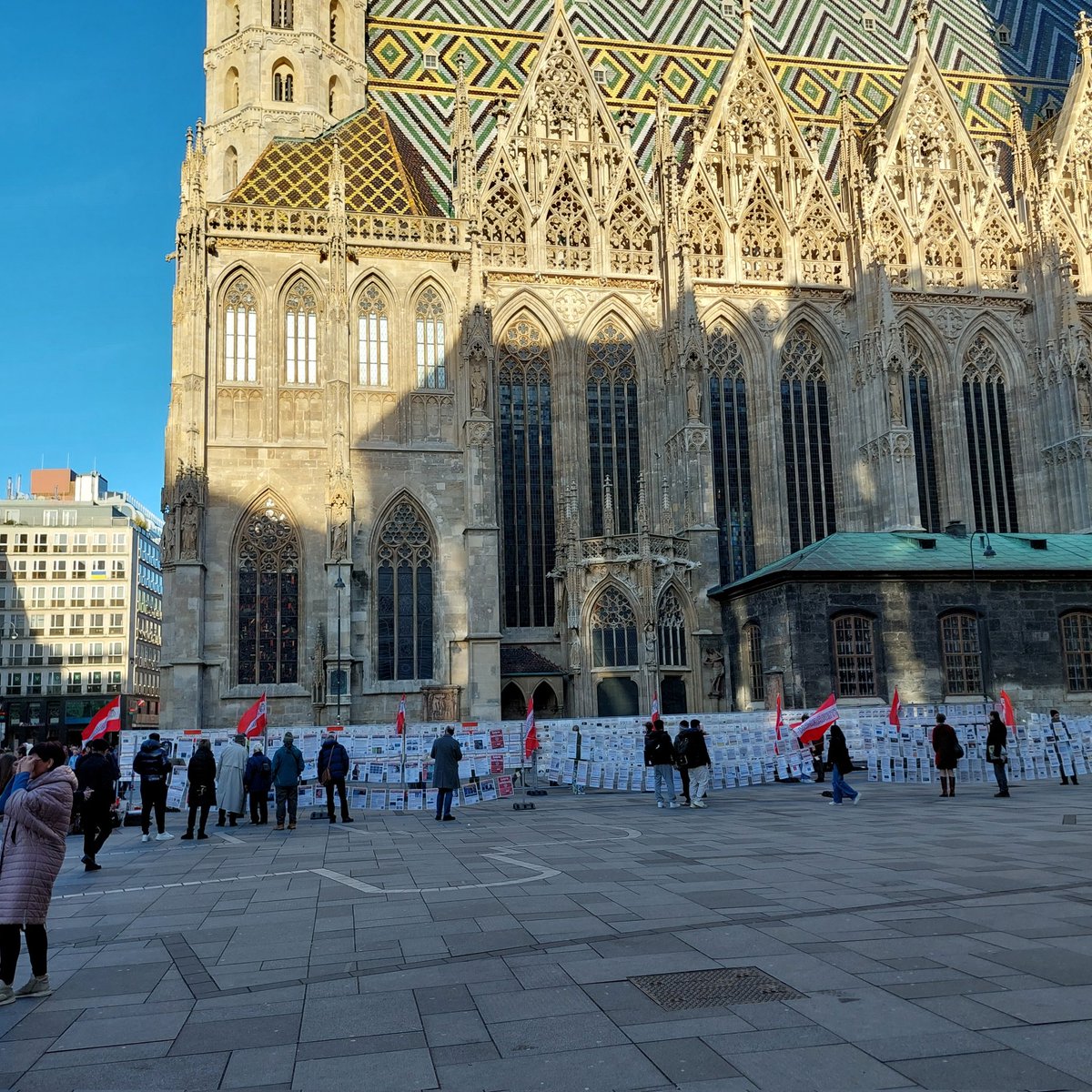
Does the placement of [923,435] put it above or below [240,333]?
below

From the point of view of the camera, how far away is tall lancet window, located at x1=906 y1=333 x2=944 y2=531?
40344 millimetres

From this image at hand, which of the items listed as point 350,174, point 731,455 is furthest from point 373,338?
point 731,455

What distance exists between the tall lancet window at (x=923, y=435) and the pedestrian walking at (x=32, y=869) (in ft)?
122

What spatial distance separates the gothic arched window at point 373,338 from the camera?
3566 cm

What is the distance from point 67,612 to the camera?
263 feet

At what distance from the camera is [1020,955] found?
7.07 metres

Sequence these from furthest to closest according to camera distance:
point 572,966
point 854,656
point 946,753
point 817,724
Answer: point 854,656
point 817,724
point 946,753
point 572,966

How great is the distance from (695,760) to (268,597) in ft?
63.1

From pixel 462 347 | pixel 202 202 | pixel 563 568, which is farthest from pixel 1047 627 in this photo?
pixel 202 202

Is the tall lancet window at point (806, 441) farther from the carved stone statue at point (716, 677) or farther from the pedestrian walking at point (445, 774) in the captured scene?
the pedestrian walking at point (445, 774)

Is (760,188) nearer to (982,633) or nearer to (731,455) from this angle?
(731,455)

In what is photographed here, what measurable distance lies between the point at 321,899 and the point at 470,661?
23002mm

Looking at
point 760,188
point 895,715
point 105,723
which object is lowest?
point 895,715

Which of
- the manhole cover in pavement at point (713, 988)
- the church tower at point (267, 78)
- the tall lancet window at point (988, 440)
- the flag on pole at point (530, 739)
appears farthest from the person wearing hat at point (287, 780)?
the tall lancet window at point (988, 440)
